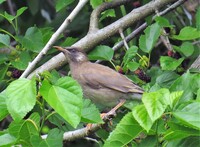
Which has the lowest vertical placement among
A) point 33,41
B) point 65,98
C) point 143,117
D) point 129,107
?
point 129,107

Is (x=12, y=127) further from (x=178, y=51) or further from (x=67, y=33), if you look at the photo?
(x=67, y=33)

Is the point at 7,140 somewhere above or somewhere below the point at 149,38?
above

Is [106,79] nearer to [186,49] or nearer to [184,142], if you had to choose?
[186,49]

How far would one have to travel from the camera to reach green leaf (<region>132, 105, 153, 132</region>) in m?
4.32

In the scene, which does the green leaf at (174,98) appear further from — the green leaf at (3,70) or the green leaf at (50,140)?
the green leaf at (3,70)

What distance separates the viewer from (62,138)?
492cm

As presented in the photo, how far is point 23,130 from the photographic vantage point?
4867 mm

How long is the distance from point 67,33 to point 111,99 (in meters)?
2.71

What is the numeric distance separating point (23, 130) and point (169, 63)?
5.95 ft

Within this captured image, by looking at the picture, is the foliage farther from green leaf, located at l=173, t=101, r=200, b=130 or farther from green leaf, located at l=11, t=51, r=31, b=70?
green leaf, located at l=11, t=51, r=31, b=70

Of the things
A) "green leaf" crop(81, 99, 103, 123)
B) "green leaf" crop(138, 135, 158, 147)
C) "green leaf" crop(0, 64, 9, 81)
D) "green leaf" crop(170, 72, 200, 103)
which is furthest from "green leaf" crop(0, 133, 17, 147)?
"green leaf" crop(0, 64, 9, 81)

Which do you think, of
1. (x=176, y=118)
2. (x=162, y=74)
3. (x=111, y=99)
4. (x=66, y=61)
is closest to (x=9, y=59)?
(x=66, y=61)

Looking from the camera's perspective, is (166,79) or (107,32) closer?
(166,79)

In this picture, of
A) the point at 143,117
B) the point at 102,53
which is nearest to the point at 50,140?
the point at 143,117
